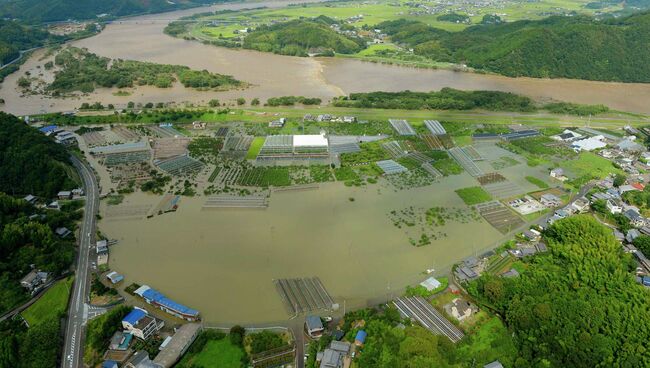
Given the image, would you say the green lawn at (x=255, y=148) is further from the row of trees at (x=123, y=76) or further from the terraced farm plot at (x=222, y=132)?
the row of trees at (x=123, y=76)

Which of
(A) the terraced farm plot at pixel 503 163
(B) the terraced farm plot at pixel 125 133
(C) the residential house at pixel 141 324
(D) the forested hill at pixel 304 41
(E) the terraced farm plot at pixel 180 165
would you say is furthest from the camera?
(D) the forested hill at pixel 304 41

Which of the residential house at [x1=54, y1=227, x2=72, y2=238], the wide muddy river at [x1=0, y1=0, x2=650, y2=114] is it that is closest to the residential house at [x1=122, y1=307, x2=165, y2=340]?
the residential house at [x1=54, y1=227, x2=72, y2=238]

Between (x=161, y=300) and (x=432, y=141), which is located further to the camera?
(x=432, y=141)

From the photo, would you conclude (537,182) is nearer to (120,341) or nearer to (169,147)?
(120,341)

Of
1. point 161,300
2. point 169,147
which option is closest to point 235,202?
point 161,300

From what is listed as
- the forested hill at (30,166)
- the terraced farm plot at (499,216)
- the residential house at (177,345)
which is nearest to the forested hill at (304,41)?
the forested hill at (30,166)

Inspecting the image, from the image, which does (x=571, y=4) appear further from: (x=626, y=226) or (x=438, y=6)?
(x=626, y=226)
